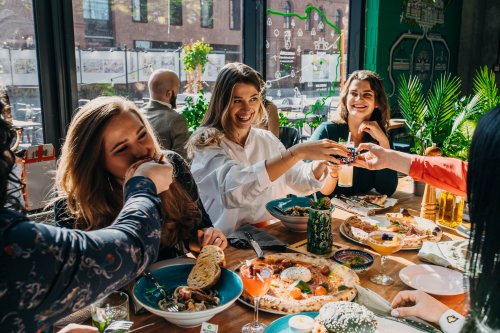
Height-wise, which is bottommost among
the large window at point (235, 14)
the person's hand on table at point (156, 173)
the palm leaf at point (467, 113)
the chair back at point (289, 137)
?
the chair back at point (289, 137)

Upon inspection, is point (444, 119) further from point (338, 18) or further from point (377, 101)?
point (338, 18)

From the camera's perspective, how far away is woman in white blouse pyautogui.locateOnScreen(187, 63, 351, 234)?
6.82 feet

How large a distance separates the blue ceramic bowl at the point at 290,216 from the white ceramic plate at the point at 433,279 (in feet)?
1.73

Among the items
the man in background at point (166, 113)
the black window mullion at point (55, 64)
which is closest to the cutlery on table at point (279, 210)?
the man in background at point (166, 113)

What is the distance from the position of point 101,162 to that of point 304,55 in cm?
407

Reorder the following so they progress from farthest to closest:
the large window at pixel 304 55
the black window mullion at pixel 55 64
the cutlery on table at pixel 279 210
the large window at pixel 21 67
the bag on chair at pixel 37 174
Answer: the large window at pixel 304 55 < the black window mullion at pixel 55 64 < the large window at pixel 21 67 < the bag on chair at pixel 37 174 < the cutlery on table at pixel 279 210

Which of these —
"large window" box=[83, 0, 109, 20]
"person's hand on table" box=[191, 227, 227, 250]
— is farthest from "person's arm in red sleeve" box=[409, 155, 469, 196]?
"large window" box=[83, 0, 109, 20]

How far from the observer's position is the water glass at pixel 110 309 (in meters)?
1.13

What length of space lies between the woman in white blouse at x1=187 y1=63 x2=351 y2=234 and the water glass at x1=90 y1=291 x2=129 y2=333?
1.00m

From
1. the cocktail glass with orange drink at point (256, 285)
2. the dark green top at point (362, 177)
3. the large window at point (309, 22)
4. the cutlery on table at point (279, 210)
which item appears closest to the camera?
the cocktail glass with orange drink at point (256, 285)

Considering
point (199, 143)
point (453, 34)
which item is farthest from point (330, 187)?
point (453, 34)

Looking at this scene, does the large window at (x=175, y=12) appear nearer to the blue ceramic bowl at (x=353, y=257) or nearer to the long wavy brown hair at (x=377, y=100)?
the long wavy brown hair at (x=377, y=100)

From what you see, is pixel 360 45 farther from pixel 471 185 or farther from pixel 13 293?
pixel 13 293

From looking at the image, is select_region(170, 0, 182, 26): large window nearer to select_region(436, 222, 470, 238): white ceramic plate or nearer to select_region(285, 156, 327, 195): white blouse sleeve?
select_region(285, 156, 327, 195): white blouse sleeve
